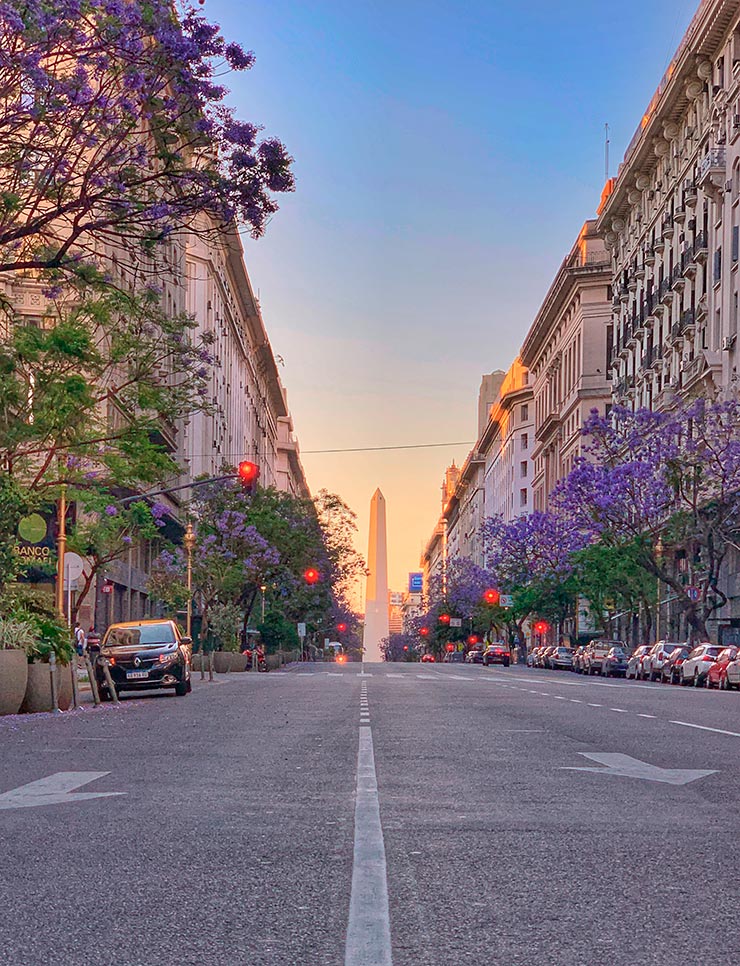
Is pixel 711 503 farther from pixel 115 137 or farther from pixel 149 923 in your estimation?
pixel 149 923

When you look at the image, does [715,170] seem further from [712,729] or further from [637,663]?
[712,729]

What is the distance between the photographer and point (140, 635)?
32906 millimetres

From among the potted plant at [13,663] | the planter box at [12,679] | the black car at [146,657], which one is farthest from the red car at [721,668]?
the planter box at [12,679]

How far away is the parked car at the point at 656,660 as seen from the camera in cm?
5400

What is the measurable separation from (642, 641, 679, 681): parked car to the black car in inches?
976

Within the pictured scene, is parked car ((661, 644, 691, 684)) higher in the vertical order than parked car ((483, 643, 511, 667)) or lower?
higher

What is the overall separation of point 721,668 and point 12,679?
2744cm

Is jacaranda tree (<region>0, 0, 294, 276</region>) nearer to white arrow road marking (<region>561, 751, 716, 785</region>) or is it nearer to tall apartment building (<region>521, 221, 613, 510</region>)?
white arrow road marking (<region>561, 751, 716, 785</region>)

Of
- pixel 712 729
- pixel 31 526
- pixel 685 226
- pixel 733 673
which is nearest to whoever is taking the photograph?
pixel 712 729

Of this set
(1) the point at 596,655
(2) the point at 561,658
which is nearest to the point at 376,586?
(2) the point at 561,658

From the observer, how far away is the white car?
4700 cm

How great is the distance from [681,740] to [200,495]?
53.9 metres

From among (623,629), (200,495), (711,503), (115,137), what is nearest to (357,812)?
(115,137)

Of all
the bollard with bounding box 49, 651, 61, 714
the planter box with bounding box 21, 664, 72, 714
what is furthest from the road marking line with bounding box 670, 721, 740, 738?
the planter box with bounding box 21, 664, 72, 714
